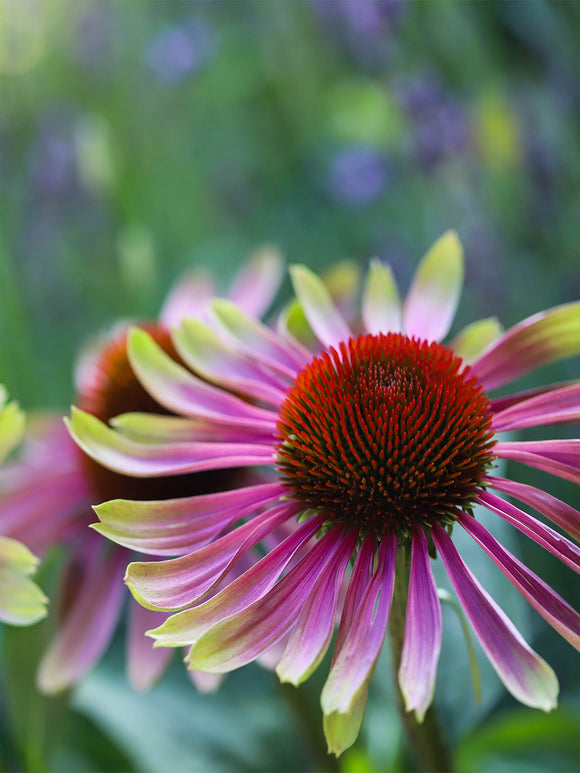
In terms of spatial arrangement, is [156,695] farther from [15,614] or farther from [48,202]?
[48,202]

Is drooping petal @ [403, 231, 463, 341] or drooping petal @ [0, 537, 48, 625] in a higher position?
drooping petal @ [403, 231, 463, 341]

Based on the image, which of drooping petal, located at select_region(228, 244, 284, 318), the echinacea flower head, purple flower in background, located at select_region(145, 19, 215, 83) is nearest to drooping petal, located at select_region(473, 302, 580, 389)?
the echinacea flower head

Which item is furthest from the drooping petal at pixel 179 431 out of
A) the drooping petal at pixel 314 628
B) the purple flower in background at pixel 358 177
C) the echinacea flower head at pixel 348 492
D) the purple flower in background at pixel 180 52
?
the purple flower in background at pixel 180 52

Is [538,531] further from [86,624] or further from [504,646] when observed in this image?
[86,624]

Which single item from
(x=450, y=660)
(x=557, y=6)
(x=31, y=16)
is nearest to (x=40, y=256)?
(x=31, y=16)

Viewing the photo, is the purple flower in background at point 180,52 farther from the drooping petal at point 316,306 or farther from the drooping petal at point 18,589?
the drooping petal at point 18,589

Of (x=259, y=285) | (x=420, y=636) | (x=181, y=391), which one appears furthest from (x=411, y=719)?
(x=259, y=285)

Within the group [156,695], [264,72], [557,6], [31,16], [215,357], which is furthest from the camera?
[264,72]

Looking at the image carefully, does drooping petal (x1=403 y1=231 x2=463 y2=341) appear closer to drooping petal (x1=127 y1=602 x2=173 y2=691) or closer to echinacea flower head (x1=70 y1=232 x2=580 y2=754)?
echinacea flower head (x1=70 y1=232 x2=580 y2=754)
